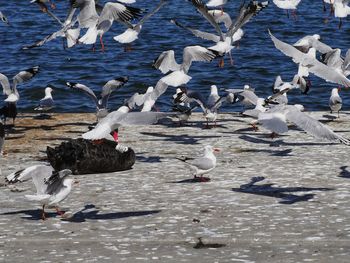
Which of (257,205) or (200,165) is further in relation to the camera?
(200,165)

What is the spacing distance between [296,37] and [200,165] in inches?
968

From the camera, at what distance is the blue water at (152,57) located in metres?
27.7

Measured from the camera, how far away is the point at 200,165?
12570mm

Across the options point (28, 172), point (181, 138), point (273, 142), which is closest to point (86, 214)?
point (28, 172)

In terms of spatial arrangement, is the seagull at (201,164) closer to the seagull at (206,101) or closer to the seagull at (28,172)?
the seagull at (28,172)

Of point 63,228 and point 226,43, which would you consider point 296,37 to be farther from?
point 63,228

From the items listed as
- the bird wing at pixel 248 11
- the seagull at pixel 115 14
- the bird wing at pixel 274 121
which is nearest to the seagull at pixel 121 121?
the bird wing at pixel 274 121

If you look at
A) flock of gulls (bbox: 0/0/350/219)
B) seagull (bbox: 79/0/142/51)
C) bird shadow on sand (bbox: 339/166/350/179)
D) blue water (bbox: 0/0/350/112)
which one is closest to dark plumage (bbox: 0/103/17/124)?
flock of gulls (bbox: 0/0/350/219)

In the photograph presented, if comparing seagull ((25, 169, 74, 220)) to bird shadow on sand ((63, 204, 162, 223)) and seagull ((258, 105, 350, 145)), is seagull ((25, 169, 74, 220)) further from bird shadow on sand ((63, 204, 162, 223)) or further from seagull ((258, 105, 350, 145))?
seagull ((258, 105, 350, 145))

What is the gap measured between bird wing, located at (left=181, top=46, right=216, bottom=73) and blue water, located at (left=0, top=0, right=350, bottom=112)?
25.1 ft

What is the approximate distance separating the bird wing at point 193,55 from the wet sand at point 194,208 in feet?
6.99

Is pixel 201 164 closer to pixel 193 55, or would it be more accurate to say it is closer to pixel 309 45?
pixel 193 55

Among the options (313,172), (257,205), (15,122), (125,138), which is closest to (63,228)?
(257,205)

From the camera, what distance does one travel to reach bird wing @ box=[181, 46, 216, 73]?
17.5 meters
